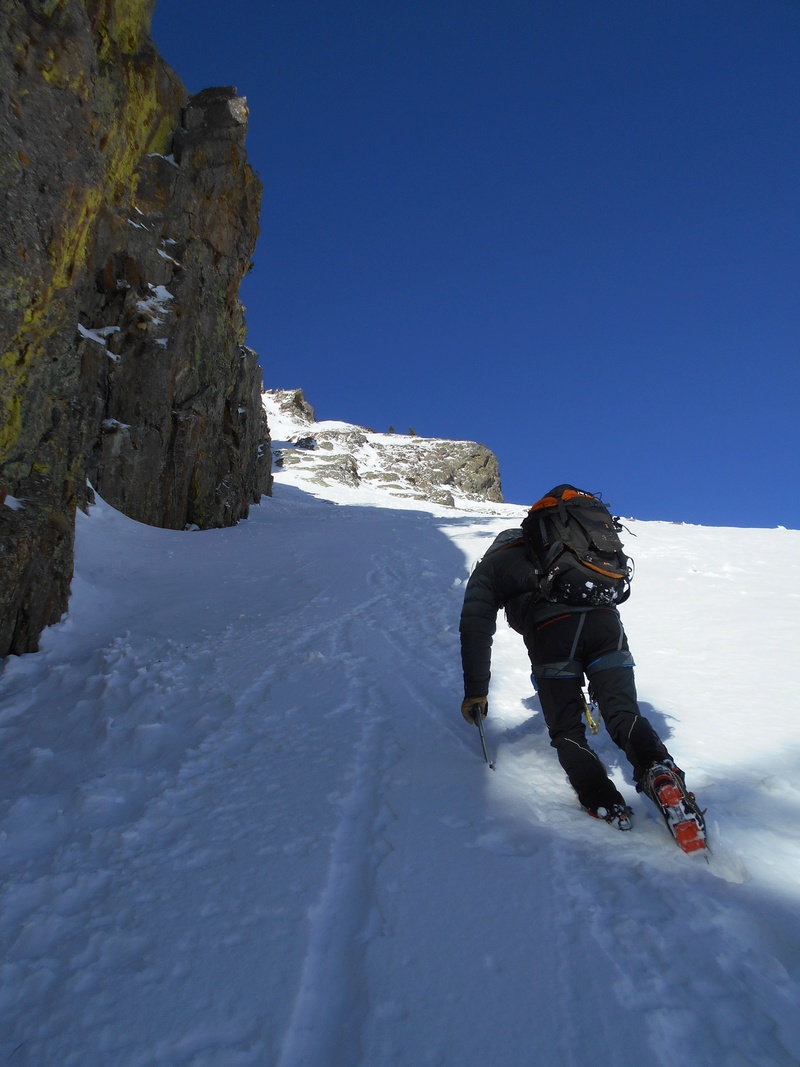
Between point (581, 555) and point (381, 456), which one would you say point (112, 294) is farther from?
point (381, 456)

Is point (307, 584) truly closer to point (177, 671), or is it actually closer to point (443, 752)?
point (177, 671)

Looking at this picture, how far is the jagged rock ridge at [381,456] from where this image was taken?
70.3m

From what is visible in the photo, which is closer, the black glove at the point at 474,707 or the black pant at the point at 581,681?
the black pant at the point at 581,681

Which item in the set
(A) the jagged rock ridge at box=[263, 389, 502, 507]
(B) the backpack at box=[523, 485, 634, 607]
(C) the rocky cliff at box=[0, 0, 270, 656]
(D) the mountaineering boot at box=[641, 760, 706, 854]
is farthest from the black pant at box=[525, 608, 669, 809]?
(A) the jagged rock ridge at box=[263, 389, 502, 507]

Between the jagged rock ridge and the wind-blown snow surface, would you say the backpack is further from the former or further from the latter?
the jagged rock ridge

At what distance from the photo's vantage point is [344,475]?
6391 cm

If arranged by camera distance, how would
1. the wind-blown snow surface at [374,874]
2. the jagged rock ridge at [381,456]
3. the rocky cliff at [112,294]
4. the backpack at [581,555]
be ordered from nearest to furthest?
the wind-blown snow surface at [374,874] → the backpack at [581,555] → the rocky cliff at [112,294] → the jagged rock ridge at [381,456]

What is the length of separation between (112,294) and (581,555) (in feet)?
61.8

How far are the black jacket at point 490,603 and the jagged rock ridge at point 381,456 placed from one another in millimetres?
59660

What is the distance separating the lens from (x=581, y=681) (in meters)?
3.42

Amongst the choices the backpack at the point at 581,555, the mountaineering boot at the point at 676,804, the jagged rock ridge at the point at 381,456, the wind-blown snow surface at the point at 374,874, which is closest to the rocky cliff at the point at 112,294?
the wind-blown snow surface at the point at 374,874

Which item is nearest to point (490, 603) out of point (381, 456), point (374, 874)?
point (374, 874)

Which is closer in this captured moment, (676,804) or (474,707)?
(676,804)

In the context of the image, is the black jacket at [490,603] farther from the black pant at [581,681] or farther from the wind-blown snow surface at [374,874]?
the wind-blown snow surface at [374,874]
